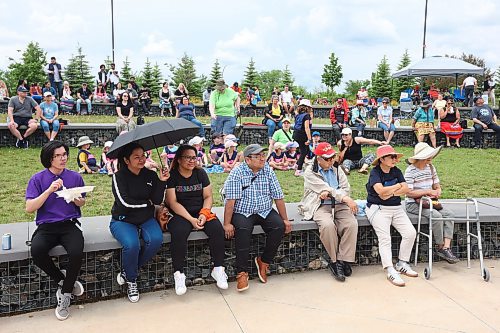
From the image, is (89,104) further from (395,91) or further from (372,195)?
(395,91)

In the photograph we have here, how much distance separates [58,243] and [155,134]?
122 cm

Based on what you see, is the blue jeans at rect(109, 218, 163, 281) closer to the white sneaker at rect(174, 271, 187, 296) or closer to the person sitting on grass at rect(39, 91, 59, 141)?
the white sneaker at rect(174, 271, 187, 296)

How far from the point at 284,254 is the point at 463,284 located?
1780mm

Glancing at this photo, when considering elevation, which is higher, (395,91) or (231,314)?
(395,91)

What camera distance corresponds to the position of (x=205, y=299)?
452 cm

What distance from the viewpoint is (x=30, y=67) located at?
115 feet

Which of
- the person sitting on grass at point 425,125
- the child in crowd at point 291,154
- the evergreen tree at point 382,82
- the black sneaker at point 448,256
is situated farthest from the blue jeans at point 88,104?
the evergreen tree at point 382,82

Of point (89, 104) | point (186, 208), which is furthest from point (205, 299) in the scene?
point (89, 104)

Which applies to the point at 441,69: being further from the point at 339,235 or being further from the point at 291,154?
the point at 339,235

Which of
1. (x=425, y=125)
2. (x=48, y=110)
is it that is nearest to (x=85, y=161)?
(x=48, y=110)

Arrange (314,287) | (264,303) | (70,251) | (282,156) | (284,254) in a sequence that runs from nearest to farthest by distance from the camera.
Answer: (70,251)
(264,303)
(314,287)
(284,254)
(282,156)

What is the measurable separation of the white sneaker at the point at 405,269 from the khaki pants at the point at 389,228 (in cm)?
5

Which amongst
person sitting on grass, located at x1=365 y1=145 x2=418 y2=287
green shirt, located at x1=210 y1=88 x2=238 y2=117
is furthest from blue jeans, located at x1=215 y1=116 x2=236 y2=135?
person sitting on grass, located at x1=365 y1=145 x2=418 y2=287

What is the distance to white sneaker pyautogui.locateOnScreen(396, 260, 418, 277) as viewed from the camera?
16.8ft
